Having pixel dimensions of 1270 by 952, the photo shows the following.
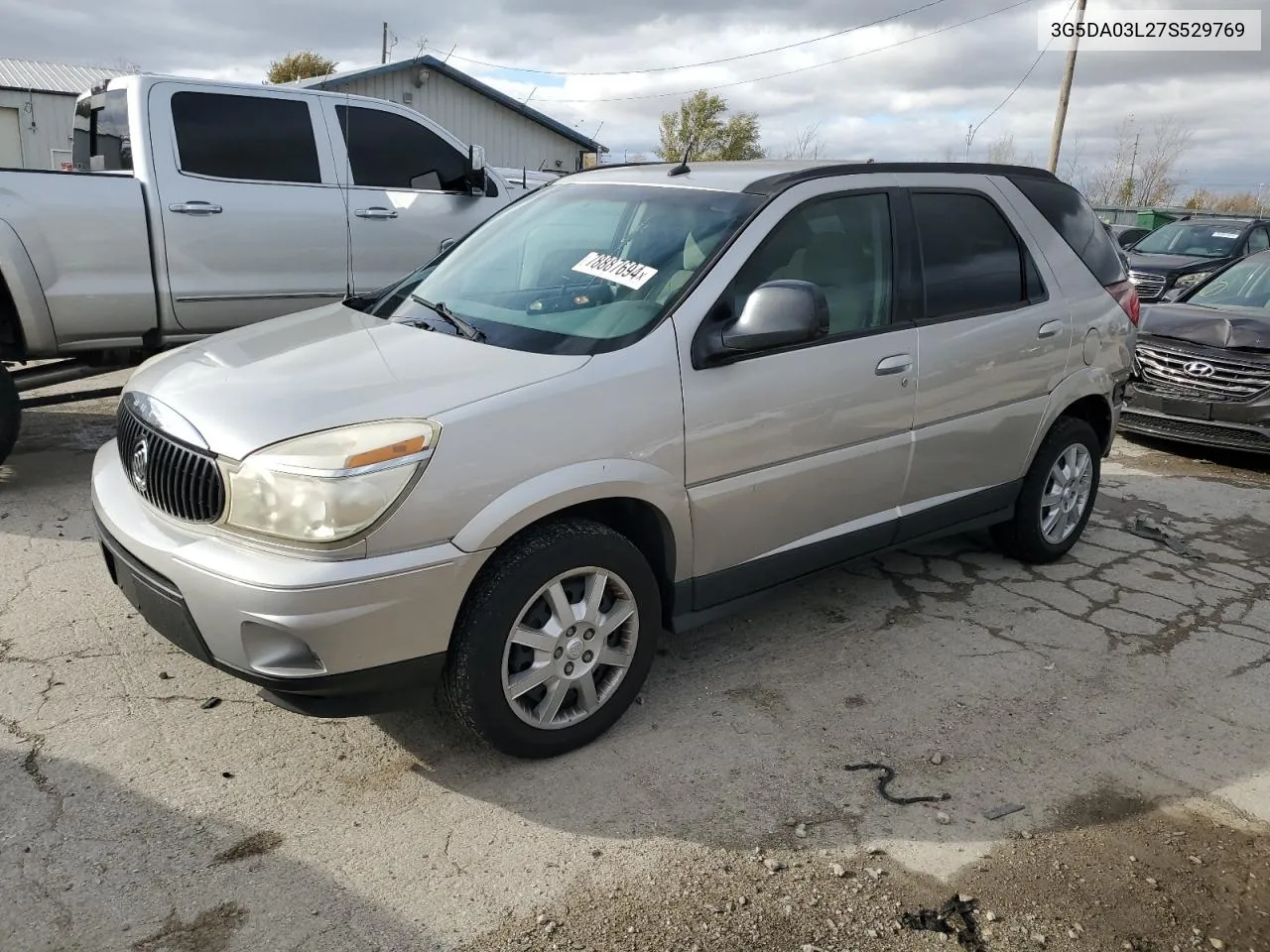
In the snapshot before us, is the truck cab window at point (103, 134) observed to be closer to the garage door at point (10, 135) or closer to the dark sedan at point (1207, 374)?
the dark sedan at point (1207, 374)

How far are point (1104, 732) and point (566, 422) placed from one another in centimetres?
227

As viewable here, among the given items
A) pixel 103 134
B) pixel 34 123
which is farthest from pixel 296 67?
pixel 103 134

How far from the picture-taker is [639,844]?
2.85m

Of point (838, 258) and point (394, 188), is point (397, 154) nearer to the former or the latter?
point (394, 188)

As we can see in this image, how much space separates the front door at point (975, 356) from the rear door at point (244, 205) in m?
4.07

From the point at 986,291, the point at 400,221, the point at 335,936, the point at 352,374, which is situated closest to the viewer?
the point at 335,936

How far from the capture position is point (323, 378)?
307 cm

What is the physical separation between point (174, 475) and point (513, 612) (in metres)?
1.09

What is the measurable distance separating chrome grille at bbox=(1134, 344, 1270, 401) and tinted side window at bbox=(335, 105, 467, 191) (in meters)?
5.13

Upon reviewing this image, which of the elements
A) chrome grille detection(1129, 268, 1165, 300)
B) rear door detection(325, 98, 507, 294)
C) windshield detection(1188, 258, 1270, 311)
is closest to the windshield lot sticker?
rear door detection(325, 98, 507, 294)

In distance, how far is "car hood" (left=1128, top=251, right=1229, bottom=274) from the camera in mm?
13945

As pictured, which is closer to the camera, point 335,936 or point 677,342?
point 335,936

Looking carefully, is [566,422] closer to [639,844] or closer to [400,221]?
[639,844]

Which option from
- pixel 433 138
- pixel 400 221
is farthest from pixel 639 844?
pixel 433 138
